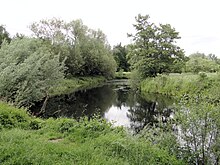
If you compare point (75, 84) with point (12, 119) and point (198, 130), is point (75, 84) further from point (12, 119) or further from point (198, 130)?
point (198, 130)

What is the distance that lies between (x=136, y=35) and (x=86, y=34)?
17143 millimetres

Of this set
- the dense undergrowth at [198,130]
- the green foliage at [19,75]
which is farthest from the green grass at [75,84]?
the dense undergrowth at [198,130]

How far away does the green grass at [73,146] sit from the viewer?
5605mm

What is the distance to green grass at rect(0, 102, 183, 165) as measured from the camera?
560 cm

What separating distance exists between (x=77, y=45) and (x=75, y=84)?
981 cm

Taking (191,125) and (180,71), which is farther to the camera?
(180,71)

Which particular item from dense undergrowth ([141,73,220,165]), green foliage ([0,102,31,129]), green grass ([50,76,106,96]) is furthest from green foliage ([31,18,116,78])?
dense undergrowth ([141,73,220,165])

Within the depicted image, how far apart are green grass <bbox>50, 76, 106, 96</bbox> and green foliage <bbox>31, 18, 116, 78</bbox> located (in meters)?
1.78

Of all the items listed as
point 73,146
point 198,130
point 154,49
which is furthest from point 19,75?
point 154,49

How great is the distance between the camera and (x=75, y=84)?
4206 cm

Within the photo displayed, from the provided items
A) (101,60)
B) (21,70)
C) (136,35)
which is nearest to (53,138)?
(21,70)

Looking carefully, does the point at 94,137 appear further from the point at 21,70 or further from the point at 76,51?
the point at 76,51

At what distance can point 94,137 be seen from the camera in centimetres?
777

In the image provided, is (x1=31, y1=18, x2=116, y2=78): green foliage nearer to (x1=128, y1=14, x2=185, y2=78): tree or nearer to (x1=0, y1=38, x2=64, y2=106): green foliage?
(x1=128, y1=14, x2=185, y2=78): tree
